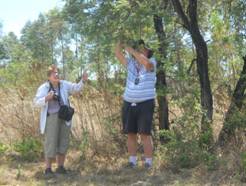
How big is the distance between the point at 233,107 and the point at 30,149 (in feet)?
11.7

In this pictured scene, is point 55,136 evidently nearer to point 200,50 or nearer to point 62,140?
point 62,140

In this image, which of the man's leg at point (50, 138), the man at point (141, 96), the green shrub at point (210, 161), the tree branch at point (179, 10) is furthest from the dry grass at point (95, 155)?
the tree branch at point (179, 10)

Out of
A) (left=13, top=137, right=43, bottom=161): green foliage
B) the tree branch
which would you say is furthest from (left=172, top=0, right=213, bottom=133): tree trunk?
(left=13, top=137, right=43, bottom=161): green foliage

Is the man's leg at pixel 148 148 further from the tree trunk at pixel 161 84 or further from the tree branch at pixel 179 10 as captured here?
the tree branch at pixel 179 10

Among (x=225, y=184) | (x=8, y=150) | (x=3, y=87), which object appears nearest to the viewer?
(x=225, y=184)

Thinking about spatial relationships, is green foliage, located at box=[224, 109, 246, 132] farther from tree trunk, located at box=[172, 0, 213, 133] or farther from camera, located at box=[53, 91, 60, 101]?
camera, located at box=[53, 91, 60, 101]

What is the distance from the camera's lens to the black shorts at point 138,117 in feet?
25.6

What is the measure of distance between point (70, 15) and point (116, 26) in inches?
62.7

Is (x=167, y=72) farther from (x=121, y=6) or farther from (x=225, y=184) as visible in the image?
(x=225, y=184)

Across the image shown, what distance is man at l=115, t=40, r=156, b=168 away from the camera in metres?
7.82

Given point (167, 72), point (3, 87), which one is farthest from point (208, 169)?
point (3, 87)

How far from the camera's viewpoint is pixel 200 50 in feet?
29.0

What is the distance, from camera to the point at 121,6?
25.6 feet

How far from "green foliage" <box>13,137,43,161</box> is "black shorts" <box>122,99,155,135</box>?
221 centimetres
